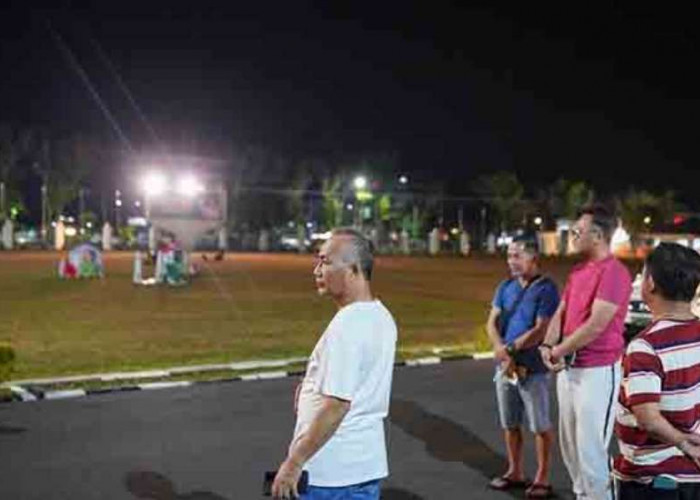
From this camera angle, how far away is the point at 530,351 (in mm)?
6652

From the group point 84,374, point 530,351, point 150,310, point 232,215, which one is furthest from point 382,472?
point 232,215

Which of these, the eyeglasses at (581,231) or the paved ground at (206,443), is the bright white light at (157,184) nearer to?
the paved ground at (206,443)

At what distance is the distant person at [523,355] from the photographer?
6637 mm

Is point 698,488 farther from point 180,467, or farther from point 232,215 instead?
point 232,215

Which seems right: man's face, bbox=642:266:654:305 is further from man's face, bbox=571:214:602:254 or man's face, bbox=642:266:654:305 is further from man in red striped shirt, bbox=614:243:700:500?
man's face, bbox=571:214:602:254

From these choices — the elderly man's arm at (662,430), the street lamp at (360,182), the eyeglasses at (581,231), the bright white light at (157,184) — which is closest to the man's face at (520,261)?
the eyeglasses at (581,231)

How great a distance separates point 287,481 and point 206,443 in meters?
5.00

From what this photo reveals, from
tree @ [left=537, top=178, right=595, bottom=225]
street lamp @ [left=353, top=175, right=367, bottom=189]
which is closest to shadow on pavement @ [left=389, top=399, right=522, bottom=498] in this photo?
street lamp @ [left=353, top=175, right=367, bottom=189]

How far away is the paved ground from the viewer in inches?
271

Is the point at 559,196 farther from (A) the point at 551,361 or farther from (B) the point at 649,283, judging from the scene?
(B) the point at 649,283

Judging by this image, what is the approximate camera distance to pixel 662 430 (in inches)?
135

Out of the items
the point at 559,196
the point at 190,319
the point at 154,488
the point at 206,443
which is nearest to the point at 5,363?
the point at 206,443

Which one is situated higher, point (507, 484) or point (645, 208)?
point (645, 208)

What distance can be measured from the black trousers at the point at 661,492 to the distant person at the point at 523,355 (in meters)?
A: 2.98
